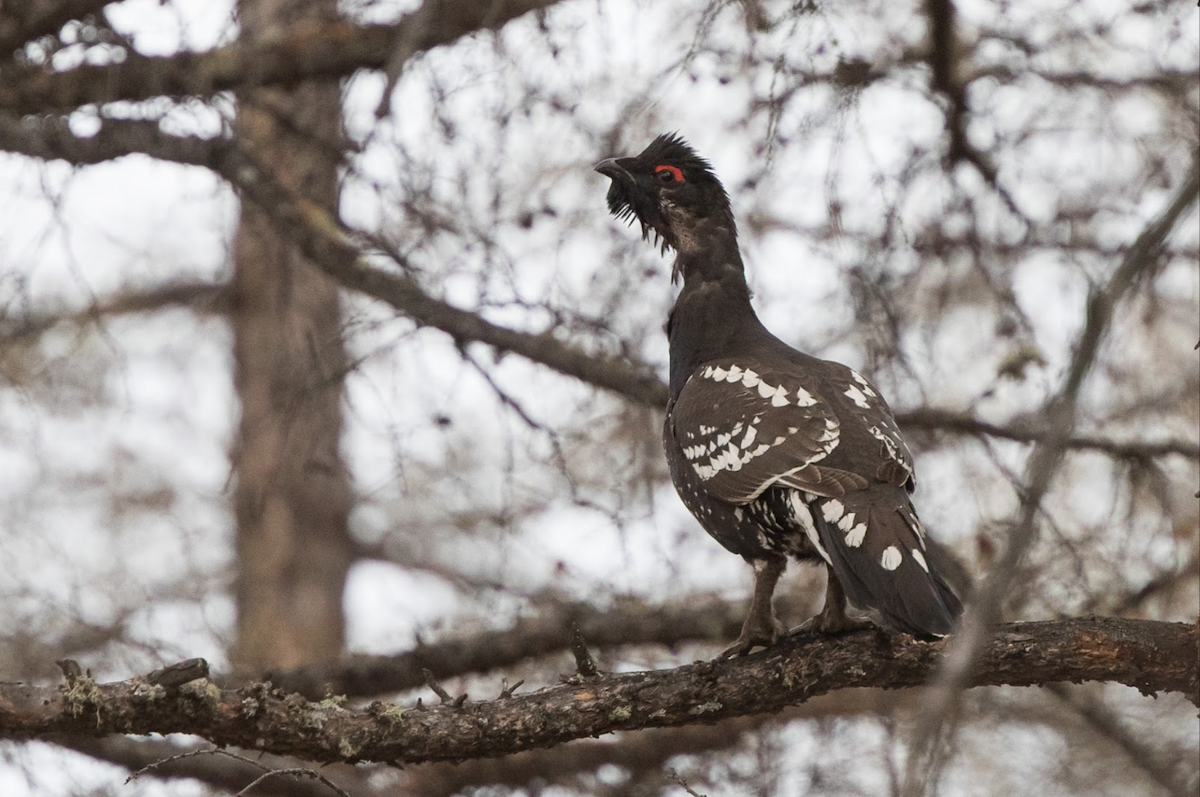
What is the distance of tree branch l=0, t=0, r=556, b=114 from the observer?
619 cm

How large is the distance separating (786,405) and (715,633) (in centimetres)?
218

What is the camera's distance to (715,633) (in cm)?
693

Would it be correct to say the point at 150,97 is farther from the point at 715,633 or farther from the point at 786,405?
the point at 715,633

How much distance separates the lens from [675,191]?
632 cm

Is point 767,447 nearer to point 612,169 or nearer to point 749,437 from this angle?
point 749,437

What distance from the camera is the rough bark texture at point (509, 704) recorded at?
421cm

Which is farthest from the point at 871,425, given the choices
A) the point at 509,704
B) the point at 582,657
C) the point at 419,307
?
the point at 419,307

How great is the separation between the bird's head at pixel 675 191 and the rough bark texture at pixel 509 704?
2.50m

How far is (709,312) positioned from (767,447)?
48.7 inches

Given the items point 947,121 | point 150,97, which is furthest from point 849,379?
point 150,97

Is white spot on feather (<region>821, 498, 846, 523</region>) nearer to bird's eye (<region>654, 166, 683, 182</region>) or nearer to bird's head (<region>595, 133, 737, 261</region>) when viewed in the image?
bird's head (<region>595, 133, 737, 261</region>)

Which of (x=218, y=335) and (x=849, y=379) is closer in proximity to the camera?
(x=849, y=379)

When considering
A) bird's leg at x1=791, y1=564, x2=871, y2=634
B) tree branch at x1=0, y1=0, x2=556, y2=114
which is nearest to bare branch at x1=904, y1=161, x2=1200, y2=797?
bird's leg at x1=791, y1=564, x2=871, y2=634

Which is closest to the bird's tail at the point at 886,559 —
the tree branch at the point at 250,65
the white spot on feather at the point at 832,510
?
the white spot on feather at the point at 832,510
